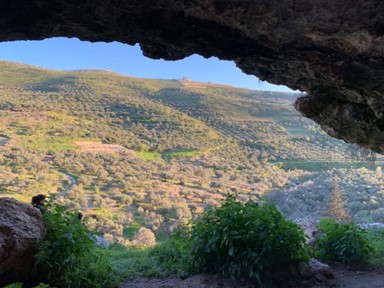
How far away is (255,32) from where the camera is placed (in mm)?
4066

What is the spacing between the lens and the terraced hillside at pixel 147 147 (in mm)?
24734

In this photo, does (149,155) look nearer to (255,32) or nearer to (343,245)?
(343,245)

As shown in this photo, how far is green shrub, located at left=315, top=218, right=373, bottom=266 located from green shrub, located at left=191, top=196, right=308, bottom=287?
1.06m

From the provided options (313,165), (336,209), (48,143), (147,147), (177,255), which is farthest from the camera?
(147,147)

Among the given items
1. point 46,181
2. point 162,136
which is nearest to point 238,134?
point 162,136

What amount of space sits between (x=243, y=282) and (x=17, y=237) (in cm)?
356

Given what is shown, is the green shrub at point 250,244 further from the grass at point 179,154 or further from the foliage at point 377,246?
the grass at point 179,154

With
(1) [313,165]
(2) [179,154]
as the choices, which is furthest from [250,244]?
(2) [179,154]

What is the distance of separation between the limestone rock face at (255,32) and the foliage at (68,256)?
297 cm

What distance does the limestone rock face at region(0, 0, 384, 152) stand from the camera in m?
3.60

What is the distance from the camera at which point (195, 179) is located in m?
33.7

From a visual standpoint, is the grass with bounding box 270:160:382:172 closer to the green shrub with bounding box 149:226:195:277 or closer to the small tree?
the small tree

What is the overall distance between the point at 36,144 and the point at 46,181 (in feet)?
36.3

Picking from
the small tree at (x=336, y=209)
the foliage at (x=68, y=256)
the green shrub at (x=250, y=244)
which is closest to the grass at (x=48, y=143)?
the small tree at (x=336, y=209)
